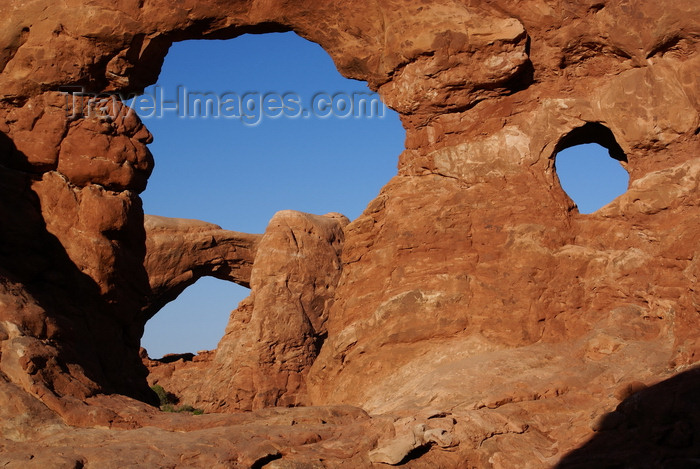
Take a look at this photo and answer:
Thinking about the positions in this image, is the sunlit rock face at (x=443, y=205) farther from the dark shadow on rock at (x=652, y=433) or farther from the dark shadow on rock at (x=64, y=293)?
the dark shadow on rock at (x=652, y=433)

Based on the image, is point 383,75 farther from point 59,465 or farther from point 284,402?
point 284,402

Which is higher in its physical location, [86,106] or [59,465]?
[86,106]

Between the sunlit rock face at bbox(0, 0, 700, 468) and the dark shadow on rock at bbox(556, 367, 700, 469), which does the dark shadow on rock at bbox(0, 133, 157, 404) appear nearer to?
the sunlit rock face at bbox(0, 0, 700, 468)

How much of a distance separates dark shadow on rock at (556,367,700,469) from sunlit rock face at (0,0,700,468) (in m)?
0.63

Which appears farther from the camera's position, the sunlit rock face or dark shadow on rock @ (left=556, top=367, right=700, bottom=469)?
the sunlit rock face

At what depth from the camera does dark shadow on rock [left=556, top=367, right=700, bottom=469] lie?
6.29 metres

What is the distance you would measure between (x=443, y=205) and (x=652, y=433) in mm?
4529

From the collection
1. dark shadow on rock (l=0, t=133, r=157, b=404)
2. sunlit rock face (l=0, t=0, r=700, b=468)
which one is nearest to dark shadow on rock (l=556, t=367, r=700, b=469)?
sunlit rock face (l=0, t=0, r=700, b=468)

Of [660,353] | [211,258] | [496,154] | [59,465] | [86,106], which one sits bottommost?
[59,465]

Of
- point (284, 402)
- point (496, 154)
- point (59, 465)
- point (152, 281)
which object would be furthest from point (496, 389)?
point (152, 281)

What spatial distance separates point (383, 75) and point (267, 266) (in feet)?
38.2

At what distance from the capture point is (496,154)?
1042 cm

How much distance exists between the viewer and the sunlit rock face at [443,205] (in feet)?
28.4

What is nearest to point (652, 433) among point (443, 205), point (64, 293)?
point (443, 205)
